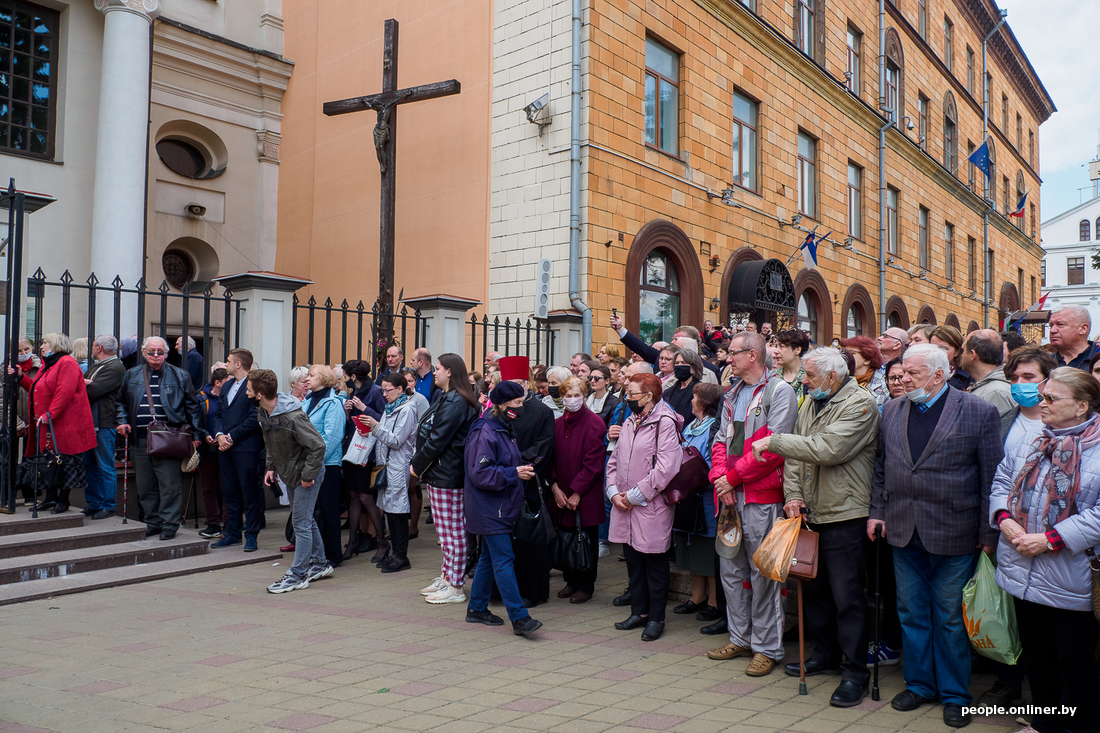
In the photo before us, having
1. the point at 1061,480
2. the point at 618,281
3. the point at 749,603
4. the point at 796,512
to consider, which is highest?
the point at 618,281

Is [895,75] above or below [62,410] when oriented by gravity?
above

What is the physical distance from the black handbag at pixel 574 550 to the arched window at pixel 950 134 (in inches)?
1071

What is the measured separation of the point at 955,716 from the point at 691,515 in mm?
2240

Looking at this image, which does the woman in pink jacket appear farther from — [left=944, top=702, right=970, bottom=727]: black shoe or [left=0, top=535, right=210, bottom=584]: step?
[left=0, top=535, right=210, bottom=584]: step

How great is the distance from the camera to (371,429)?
8.13 meters

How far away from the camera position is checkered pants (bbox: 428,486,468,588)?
272 inches

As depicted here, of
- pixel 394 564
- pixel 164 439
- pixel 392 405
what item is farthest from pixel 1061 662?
pixel 164 439

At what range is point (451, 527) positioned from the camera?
691cm

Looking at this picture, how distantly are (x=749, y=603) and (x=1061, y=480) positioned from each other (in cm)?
208

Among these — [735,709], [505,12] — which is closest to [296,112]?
[505,12]

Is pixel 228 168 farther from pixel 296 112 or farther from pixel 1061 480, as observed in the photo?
pixel 1061 480

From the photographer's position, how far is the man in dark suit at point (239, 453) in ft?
27.9

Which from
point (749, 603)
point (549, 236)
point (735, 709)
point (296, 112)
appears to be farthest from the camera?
point (296, 112)

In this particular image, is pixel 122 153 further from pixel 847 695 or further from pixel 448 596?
pixel 847 695
